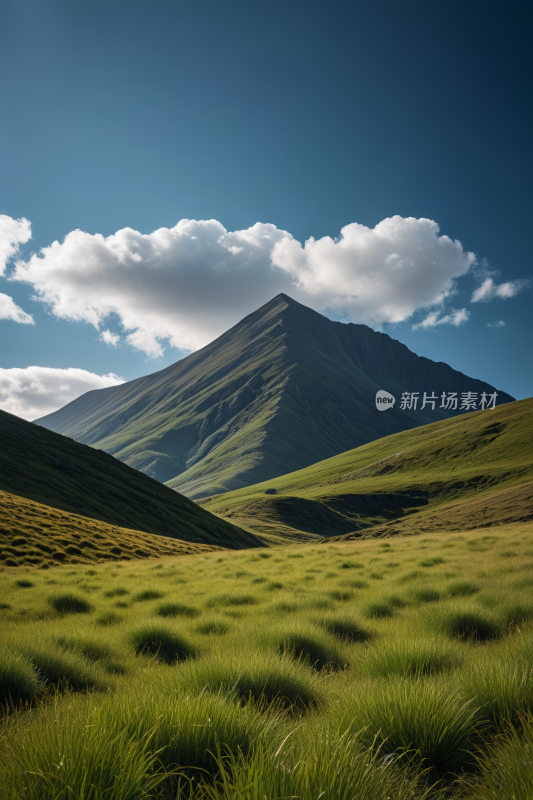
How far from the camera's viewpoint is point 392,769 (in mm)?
2480

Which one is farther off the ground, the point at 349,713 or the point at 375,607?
the point at 349,713

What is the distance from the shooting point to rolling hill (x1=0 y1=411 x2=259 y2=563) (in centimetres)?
2594

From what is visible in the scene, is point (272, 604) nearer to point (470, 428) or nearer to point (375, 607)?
point (375, 607)

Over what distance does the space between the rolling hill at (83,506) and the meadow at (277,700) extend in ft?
56.4

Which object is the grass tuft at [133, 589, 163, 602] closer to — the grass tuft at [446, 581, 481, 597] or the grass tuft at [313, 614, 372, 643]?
the grass tuft at [313, 614, 372, 643]

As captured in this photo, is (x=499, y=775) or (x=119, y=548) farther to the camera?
(x=119, y=548)

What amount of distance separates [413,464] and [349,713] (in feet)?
520

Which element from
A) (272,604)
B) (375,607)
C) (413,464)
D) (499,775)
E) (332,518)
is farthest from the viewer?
(413,464)

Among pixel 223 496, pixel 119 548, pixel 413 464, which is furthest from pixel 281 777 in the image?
pixel 223 496

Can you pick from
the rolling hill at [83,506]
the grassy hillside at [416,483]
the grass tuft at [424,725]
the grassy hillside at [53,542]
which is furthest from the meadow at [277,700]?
the grassy hillside at [416,483]

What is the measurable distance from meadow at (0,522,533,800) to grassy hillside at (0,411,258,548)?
41900 millimetres

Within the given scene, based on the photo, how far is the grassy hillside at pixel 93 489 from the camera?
5088cm

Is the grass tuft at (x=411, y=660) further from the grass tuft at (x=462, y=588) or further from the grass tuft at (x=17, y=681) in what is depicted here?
the grass tuft at (x=462, y=588)

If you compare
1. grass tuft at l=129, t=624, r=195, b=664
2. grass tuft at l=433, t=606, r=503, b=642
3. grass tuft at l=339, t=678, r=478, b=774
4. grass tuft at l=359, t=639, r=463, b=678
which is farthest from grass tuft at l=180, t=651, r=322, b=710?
grass tuft at l=433, t=606, r=503, b=642
